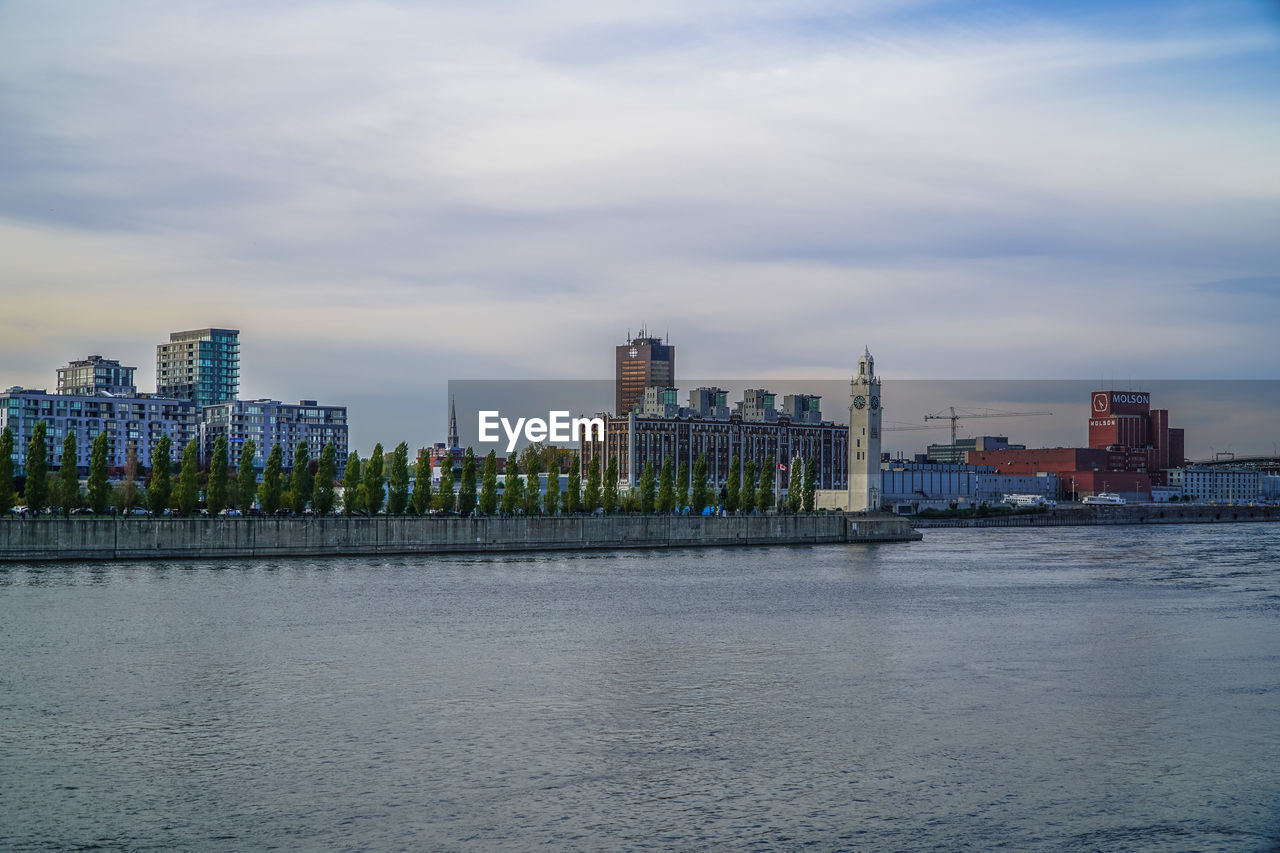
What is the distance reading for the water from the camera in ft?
67.4

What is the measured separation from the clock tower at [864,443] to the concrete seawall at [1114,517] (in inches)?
426

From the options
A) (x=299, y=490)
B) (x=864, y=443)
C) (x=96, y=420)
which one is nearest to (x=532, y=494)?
(x=299, y=490)

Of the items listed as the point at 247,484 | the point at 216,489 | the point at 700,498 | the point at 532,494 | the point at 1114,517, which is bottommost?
the point at 1114,517

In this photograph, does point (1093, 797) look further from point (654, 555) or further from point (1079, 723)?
point (654, 555)

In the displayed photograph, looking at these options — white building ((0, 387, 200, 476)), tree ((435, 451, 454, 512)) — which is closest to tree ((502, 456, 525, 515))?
tree ((435, 451, 454, 512))

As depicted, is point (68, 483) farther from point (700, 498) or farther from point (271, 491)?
point (700, 498)

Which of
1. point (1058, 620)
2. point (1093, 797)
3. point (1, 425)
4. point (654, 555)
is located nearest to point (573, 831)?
point (1093, 797)

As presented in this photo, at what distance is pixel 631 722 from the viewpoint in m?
27.6

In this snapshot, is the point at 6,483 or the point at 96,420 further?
the point at 96,420

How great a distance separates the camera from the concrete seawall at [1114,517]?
513ft

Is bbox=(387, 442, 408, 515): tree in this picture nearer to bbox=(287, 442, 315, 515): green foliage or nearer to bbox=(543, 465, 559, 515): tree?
bbox=(287, 442, 315, 515): green foliage

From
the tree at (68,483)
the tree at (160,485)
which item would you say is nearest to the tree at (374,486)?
the tree at (160,485)

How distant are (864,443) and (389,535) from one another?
2775 inches

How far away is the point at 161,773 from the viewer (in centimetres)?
2322
